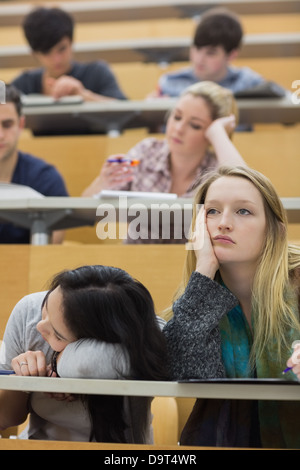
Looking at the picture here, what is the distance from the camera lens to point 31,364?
2.46 ft

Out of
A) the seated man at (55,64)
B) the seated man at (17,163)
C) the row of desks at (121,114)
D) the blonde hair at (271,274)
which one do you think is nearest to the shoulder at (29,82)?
the seated man at (55,64)

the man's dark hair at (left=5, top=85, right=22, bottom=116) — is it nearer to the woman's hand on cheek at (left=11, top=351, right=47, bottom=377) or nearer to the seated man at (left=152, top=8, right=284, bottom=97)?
the seated man at (left=152, top=8, right=284, bottom=97)

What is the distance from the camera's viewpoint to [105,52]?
1.98 meters

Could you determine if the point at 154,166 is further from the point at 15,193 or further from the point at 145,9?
the point at 145,9

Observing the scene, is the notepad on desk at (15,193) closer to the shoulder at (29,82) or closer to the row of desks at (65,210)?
the row of desks at (65,210)

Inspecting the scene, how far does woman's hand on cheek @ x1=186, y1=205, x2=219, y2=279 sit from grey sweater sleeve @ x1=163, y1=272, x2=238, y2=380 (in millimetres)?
12

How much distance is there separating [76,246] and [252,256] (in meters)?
0.25

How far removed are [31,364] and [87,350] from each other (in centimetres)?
7

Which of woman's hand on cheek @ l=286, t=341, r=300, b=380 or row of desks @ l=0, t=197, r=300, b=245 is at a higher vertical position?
row of desks @ l=0, t=197, r=300, b=245

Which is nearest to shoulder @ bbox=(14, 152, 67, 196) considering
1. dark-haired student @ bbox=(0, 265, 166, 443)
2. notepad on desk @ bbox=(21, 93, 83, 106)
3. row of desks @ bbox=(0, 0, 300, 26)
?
notepad on desk @ bbox=(21, 93, 83, 106)

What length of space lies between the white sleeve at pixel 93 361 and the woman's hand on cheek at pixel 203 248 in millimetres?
123

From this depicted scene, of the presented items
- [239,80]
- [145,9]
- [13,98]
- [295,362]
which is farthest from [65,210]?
[145,9]

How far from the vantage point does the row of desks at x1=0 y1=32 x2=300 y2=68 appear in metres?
1.90

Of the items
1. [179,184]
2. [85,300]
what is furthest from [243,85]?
[85,300]
